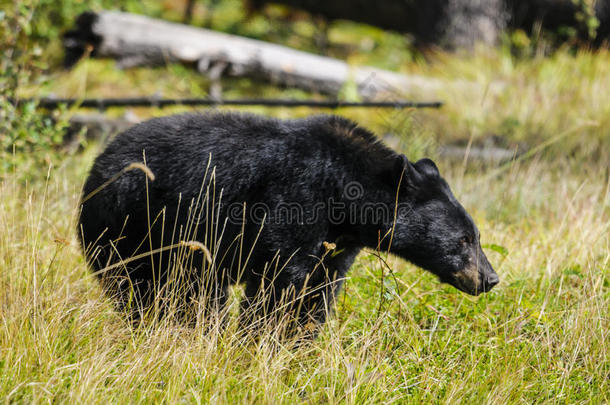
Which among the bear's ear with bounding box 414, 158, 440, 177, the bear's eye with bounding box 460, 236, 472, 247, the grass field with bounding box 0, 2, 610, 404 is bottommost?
the grass field with bounding box 0, 2, 610, 404

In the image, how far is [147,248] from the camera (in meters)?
3.44

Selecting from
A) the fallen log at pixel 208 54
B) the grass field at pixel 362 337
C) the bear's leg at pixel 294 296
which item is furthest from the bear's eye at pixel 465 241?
the fallen log at pixel 208 54

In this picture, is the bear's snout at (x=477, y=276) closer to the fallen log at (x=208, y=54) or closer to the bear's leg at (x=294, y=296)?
the bear's leg at (x=294, y=296)

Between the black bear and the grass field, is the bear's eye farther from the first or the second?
the grass field

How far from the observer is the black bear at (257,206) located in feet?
10.9

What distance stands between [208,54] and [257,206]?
692 cm

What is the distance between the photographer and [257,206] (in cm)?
331

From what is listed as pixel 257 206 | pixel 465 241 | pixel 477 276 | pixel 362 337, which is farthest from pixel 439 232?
pixel 257 206

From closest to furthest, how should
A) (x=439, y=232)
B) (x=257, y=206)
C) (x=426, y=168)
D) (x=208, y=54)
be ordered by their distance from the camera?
(x=257, y=206), (x=439, y=232), (x=426, y=168), (x=208, y=54)

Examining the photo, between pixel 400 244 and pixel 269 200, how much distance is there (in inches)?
32.0

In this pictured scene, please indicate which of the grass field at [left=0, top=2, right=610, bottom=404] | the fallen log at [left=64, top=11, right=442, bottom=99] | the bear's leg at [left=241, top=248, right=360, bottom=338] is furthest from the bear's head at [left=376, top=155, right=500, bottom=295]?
the fallen log at [left=64, top=11, right=442, bottom=99]

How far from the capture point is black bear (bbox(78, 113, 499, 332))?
10.9 ft

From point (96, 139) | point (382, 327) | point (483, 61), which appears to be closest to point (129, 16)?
point (96, 139)

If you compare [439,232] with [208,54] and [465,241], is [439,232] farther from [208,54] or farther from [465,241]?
[208,54]
